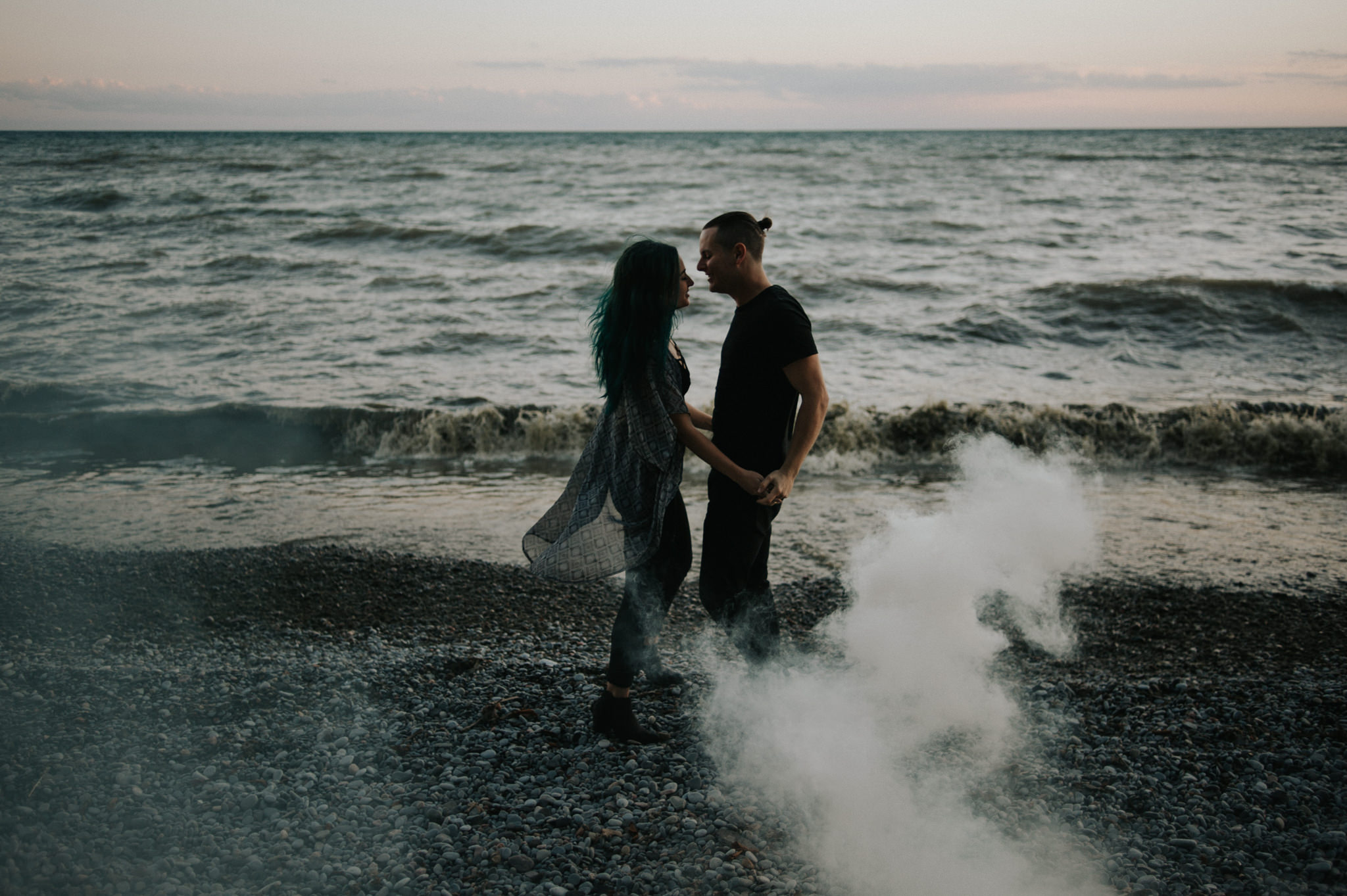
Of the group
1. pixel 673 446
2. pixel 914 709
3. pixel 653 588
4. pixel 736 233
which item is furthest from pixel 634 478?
pixel 914 709

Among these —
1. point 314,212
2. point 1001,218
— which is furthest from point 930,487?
point 314,212

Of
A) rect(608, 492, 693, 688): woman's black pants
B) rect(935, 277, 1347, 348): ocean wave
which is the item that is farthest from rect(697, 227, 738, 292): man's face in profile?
rect(935, 277, 1347, 348): ocean wave

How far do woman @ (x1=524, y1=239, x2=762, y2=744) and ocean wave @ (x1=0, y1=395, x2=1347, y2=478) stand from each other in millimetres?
5086

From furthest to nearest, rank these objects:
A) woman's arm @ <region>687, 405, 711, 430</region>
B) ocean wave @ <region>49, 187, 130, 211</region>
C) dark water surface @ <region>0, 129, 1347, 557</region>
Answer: ocean wave @ <region>49, 187, 130, 211</region>, dark water surface @ <region>0, 129, 1347, 557</region>, woman's arm @ <region>687, 405, 711, 430</region>

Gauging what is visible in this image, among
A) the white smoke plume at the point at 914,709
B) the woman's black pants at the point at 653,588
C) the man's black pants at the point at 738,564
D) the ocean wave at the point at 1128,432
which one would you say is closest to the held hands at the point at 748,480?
the man's black pants at the point at 738,564

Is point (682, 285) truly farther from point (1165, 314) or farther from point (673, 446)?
point (1165, 314)

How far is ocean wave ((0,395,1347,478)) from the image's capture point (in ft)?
26.7

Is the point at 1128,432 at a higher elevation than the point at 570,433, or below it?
higher

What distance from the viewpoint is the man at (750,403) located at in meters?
2.74

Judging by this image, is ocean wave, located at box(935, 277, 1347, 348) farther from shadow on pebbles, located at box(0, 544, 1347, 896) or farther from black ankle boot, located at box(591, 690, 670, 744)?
black ankle boot, located at box(591, 690, 670, 744)

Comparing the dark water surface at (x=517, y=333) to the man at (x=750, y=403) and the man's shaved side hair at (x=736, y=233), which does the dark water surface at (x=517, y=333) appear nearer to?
the man at (x=750, y=403)

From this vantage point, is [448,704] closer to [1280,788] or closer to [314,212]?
[1280,788]

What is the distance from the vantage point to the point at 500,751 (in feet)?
10.4

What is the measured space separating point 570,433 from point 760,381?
20.1ft
